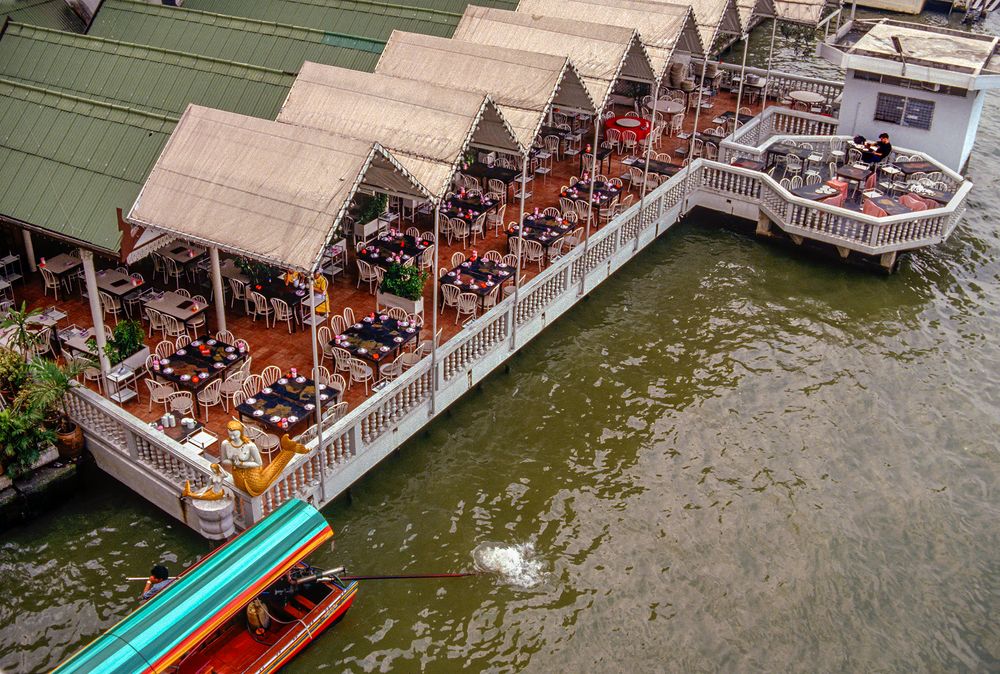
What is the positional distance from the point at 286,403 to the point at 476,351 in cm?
503

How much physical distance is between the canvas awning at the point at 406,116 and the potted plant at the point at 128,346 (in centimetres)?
565

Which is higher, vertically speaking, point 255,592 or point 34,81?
point 34,81

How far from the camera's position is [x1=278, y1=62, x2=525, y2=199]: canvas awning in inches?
769

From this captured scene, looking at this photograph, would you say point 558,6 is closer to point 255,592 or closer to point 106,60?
point 106,60

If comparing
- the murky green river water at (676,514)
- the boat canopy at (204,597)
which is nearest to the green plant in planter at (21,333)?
the murky green river water at (676,514)

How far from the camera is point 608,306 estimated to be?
1062 inches

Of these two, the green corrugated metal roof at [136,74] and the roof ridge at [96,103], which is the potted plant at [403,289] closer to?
the green corrugated metal roof at [136,74]

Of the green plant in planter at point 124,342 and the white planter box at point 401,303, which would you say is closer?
the green plant in planter at point 124,342

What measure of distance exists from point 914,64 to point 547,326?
15882 millimetres

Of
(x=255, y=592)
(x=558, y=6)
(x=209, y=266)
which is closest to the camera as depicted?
(x=255, y=592)

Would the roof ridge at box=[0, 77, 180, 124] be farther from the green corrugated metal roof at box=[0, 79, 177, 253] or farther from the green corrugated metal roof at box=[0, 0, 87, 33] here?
the green corrugated metal roof at box=[0, 0, 87, 33]

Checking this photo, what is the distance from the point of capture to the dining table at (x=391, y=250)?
964 inches

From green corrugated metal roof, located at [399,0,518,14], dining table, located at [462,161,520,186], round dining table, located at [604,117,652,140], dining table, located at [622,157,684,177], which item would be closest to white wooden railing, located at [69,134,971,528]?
dining table, located at [622,157,684,177]

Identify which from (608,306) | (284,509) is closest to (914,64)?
(608,306)
